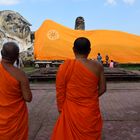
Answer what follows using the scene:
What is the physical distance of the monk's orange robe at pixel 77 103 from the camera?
5.41 meters

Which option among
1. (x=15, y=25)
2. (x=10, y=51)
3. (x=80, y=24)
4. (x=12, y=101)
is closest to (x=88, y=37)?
(x=80, y=24)

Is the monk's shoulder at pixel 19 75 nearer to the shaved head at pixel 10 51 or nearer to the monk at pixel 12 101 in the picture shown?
the monk at pixel 12 101

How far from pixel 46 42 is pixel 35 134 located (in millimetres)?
28809

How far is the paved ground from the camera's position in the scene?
746 centimetres

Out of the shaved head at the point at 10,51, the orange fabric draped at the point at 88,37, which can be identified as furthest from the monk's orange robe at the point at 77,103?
the orange fabric draped at the point at 88,37

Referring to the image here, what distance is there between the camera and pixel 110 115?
364 inches

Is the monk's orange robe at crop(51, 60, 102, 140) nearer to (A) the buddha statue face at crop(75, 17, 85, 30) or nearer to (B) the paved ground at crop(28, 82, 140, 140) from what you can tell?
(B) the paved ground at crop(28, 82, 140, 140)

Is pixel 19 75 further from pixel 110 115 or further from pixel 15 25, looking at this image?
pixel 15 25

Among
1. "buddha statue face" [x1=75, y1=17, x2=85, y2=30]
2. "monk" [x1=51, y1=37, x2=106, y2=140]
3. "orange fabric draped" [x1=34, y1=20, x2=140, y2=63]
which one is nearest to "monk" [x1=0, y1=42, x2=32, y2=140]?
"monk" [x1=51, y1=37, x2=106, y2=140]

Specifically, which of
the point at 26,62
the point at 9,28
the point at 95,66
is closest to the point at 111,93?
the point at 95,66

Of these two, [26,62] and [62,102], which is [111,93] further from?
[26,62]

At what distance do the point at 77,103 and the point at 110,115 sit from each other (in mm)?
3887

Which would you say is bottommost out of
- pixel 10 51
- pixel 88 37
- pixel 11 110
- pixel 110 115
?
pixel 110 115

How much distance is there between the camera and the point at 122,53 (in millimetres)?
36031
